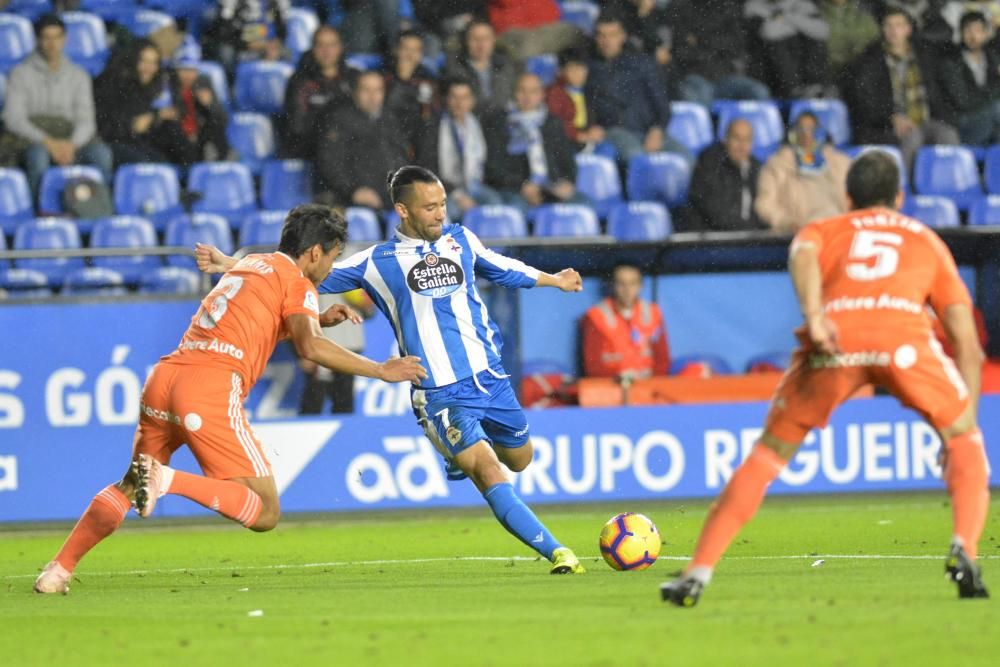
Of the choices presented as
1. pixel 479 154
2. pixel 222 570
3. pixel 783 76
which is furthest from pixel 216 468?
pixel 783 76

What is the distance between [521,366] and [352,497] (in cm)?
168

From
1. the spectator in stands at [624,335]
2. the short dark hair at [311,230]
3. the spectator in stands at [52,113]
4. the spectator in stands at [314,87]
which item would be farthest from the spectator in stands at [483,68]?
the short dark hair at [311,230]

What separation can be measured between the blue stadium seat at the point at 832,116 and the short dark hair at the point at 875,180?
10.5 meters

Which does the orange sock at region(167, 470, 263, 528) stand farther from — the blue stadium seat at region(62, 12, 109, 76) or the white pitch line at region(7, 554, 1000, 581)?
the blue stadium seat at region(62, 12, 109, 76)

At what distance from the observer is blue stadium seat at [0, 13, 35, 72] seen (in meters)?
16.7

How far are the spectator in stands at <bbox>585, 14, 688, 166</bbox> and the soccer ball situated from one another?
8.28m

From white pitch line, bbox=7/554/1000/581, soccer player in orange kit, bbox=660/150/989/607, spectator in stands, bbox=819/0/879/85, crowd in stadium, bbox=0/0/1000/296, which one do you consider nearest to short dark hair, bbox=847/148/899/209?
soccer player in orange kit, bbox=660/150/989/607

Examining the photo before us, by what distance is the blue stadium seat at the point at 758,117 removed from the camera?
55.8 ft

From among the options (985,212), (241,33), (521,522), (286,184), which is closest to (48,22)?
(241,33)

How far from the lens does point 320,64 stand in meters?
15.7

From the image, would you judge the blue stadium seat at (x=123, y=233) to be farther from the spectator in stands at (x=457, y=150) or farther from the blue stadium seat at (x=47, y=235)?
the spectator in stands at (x=457, y=150)

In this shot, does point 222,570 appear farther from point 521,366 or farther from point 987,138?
point 987,138

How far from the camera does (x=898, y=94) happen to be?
16.9 metres

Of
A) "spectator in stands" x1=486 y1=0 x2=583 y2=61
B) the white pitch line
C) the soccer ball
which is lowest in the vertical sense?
the white pitch line
